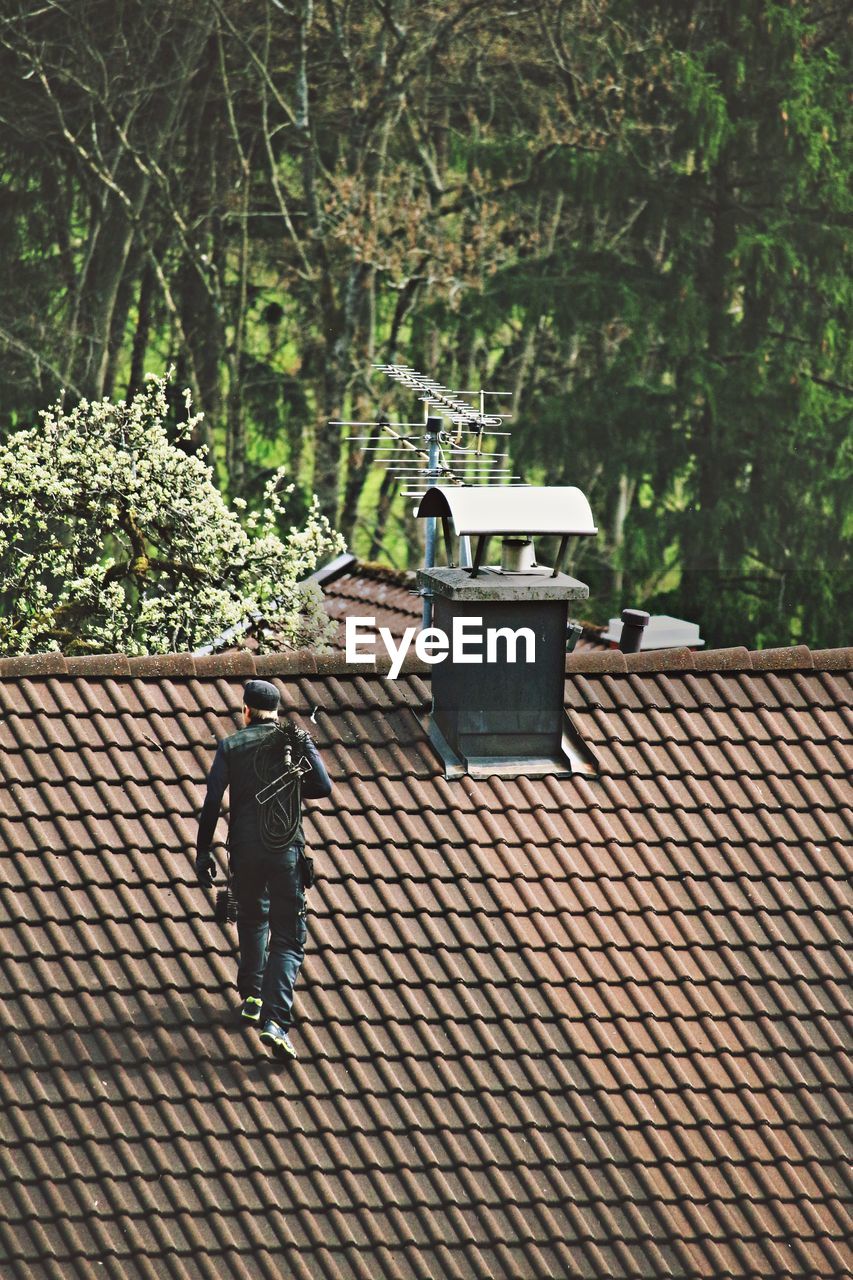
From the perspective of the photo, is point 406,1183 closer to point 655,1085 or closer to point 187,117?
point 655,1085

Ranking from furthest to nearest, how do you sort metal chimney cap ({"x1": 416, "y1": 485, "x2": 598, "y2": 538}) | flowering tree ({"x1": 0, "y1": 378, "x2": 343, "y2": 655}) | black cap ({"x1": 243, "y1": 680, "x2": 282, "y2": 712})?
1. flowering tree ({"x1": 0, "y1": 378, "x2": 343, "y2": 655})
2. metal chimney cap ({"x1": 416, "y1": 485, "x2": 598, "y2": 538})
3. black cap ({"x1": 243, "y1": 680, "x2": 282, "y2": 712})

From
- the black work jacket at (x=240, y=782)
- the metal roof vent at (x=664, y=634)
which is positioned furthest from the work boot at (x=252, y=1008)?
the metal roof vent at (x=664, y=634)

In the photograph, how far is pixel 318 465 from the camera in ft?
122

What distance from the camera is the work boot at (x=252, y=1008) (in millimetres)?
8578

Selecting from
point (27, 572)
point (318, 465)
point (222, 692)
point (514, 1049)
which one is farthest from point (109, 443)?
point (318, 465)

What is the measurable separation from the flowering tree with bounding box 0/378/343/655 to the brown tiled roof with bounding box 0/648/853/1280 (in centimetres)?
870

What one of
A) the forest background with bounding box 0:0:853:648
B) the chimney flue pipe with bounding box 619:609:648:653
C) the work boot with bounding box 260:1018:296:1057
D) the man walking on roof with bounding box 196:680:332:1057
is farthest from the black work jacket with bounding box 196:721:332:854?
the forest background with bounding box 0:0:853:648

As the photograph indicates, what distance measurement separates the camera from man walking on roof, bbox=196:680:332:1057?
8.62 metres

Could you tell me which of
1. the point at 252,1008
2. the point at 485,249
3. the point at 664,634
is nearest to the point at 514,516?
the point at 252,1008

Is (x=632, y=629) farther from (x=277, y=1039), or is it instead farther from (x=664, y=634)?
(x=664, y=634)

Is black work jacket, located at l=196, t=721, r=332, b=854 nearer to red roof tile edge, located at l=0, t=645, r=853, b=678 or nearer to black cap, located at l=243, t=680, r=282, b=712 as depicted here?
black cap, located at l=243, t=680, r=282, b=712

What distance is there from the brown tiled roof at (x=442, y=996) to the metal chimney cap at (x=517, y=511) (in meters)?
0.76

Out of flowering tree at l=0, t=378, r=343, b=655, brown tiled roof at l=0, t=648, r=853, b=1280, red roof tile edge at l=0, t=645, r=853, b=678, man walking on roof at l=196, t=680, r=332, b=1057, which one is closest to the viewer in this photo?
brown tiled roof at l=0, t=648, r=853, b=1280

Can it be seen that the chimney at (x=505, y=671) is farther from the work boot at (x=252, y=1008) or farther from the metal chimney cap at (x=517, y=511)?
the work boot at (x=252, y=1008)
